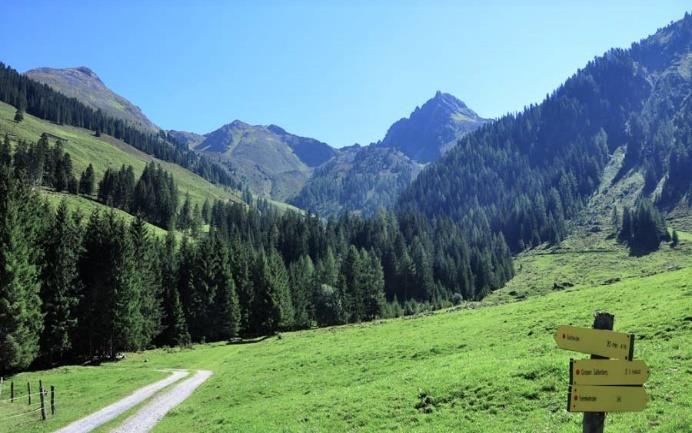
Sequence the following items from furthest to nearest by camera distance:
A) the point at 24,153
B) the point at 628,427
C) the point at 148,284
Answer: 1. the point at 24,153
2. the point at 148,284
3. the point at 628,427

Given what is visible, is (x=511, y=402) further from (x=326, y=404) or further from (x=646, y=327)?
(x=646, y=327)

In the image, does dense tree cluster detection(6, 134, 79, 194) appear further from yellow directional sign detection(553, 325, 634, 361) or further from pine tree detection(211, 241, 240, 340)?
yellow directional sign detection(553, 325, 634, 361)

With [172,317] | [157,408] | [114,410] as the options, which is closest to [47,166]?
[172,317]

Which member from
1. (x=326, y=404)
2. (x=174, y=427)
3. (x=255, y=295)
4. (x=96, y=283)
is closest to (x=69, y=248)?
(x=96, y=283)

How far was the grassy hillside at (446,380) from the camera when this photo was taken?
18.8 m

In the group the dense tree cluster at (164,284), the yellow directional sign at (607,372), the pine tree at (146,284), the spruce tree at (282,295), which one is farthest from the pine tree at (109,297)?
the yellow directional sign at (607,372)

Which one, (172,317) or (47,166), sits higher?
(47,166)

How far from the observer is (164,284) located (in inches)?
3848

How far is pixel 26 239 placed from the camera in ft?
201

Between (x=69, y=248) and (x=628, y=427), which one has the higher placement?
(x=69, y=248)

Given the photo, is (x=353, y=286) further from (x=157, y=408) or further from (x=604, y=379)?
(x=604, y=379)

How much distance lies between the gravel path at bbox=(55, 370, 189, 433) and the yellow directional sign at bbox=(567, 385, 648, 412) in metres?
27.3

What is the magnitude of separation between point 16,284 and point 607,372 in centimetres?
6334

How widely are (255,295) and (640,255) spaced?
16108 centimetres
